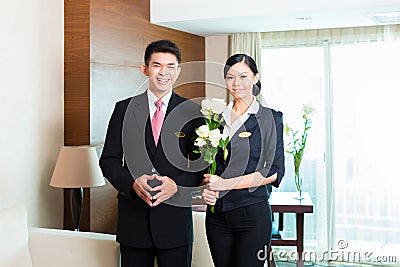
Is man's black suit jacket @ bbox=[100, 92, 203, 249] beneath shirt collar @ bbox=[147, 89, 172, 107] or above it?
beneath

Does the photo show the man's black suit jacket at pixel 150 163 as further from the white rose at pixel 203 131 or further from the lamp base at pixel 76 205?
the lamp base at pixel 76 205

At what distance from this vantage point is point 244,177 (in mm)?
2447

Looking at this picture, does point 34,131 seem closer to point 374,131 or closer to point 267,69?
point 267,69

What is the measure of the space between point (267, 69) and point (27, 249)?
3149mm

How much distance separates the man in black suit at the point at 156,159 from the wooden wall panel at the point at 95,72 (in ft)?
4.43

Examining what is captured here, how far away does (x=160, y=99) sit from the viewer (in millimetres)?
2594

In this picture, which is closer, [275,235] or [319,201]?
[275,235]

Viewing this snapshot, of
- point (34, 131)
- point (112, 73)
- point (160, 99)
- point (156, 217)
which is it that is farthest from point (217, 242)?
point (112, 73)

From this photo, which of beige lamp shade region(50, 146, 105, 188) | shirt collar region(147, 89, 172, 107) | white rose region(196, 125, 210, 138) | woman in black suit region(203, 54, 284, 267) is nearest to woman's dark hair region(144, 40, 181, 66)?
shirt collar region(147, 89, 172, 107)

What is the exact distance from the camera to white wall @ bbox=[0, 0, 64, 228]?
11.8ft

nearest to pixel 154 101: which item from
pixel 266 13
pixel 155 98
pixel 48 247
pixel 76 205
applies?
pixel 155 98

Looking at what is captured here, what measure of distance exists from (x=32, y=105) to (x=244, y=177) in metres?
1.90

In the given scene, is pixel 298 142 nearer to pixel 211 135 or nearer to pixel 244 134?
pixel 244 134

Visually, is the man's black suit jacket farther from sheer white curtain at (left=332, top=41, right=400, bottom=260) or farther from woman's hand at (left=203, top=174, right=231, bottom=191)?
sheer white curtain at (left=332, top=41, right=400, bottom=260)
